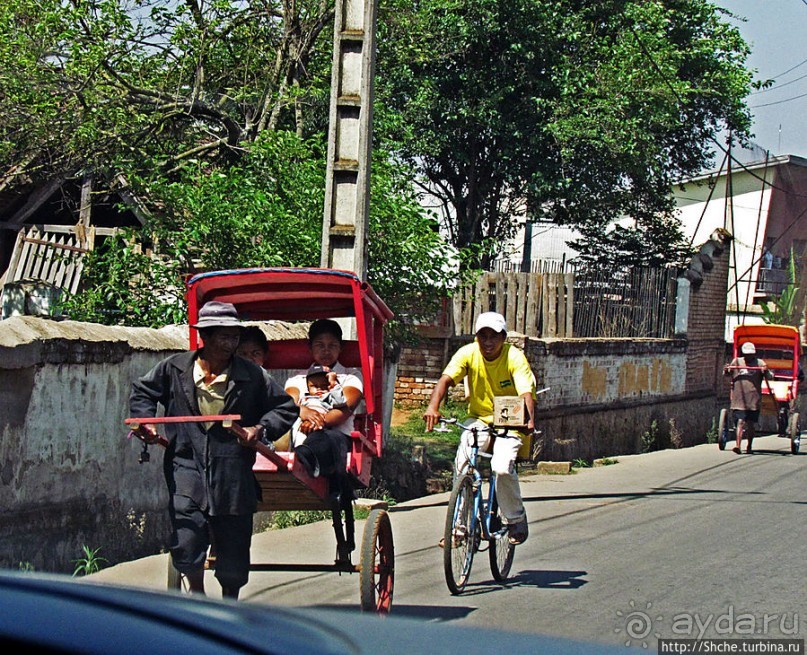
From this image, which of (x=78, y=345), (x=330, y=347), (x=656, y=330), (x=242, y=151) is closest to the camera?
(x=330, y=347)

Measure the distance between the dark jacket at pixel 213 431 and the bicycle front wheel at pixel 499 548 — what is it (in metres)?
2.51

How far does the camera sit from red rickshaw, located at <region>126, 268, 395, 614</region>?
637cm

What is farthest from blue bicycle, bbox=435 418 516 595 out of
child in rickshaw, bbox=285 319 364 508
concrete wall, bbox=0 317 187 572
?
concrete wall, bbox=0 317 187 572

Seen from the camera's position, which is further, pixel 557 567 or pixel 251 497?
pixel 557 567

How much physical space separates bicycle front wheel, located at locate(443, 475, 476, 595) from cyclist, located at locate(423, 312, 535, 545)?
8.3 inches

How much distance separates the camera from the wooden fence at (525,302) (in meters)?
17.4

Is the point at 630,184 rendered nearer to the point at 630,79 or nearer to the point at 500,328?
the point at 630,79

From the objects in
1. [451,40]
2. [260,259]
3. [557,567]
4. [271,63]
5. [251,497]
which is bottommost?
[557,567]

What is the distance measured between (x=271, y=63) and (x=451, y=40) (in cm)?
664

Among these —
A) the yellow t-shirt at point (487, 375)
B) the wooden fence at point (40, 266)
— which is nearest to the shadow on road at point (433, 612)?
the yellow t-shirt at point (487, 375)

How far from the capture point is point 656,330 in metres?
21.8

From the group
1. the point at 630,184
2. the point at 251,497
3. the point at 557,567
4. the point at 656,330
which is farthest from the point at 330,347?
the point at 630,184

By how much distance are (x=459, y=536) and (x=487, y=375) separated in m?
1.23

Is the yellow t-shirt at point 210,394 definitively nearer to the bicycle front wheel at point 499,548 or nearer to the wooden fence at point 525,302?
the bicycle front wheel at point 499,548
